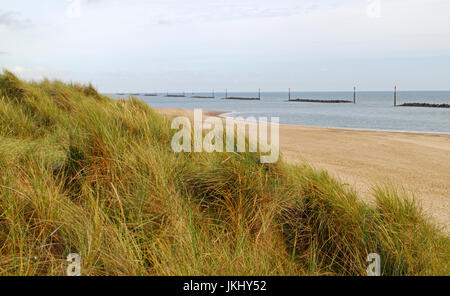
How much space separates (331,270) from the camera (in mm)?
2715

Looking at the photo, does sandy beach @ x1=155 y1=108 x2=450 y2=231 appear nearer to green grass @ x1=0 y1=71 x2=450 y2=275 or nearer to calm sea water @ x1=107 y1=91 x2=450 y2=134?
green grass @ x1=0 y1=71 x2=450 y2=275

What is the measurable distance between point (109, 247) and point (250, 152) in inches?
76.2

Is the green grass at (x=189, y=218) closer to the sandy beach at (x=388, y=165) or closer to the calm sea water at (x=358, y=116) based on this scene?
the sandy beach at (x=388, y=165)

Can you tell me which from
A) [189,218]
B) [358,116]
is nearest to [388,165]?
[189,218]

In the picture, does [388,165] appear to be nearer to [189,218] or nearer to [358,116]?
[189,218]

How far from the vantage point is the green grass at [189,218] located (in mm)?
2229

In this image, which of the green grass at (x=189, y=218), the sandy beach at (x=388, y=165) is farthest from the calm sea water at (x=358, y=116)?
the green grass at (x=189, y=218)

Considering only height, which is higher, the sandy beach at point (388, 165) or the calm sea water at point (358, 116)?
the calm sea water at point (358, 116)

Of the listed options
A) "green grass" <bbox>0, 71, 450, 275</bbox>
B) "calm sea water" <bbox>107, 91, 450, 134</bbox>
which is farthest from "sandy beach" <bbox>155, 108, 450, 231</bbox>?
"calm sea water" <bbox>107, 91, 450, 134</bbox>

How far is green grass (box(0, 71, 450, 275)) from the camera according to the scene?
87.7 inches

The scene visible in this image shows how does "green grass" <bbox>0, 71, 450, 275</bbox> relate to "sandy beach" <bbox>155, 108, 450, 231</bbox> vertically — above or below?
above

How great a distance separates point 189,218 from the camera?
2.75 metres
